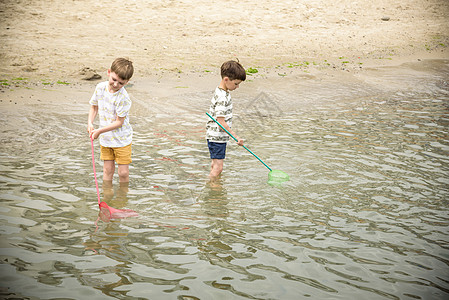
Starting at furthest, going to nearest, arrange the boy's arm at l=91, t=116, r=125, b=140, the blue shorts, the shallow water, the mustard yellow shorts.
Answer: the blue shorts
the mustard yellow shorts
the boy's arm at l=91, t=116, r=125, b=140
the shallow water

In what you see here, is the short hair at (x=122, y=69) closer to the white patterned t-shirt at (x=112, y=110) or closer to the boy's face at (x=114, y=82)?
the boy's face at (x=114, y=82)

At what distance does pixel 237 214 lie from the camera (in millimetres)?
4387

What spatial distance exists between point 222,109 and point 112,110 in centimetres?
127

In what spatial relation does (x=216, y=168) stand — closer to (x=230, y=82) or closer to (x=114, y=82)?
(x=230, y=82)

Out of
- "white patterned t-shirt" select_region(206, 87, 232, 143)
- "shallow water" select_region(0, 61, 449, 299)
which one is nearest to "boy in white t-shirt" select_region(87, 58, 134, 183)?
"shallow water" select_region(0, 61, 449, 299)

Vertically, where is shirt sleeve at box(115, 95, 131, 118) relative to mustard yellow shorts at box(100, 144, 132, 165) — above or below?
above

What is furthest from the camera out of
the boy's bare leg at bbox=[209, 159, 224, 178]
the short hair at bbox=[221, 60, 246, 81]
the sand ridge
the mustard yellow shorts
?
the sand ridge

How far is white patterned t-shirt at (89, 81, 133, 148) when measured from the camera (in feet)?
14.5

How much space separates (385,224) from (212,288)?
2.02 m

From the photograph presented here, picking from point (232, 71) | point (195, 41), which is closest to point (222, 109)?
point (232, 71)

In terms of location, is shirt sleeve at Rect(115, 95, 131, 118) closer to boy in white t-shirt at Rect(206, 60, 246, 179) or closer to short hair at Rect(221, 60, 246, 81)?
boy in white t-shirt at Rect(206, 60, 246, 179)

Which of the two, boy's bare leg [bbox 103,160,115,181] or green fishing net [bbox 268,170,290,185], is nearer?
boy's bare leg [bbox 103,160,115,181]

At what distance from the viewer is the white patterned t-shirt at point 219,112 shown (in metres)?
4.95

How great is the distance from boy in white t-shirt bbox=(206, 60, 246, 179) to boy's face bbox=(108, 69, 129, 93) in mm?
1149
